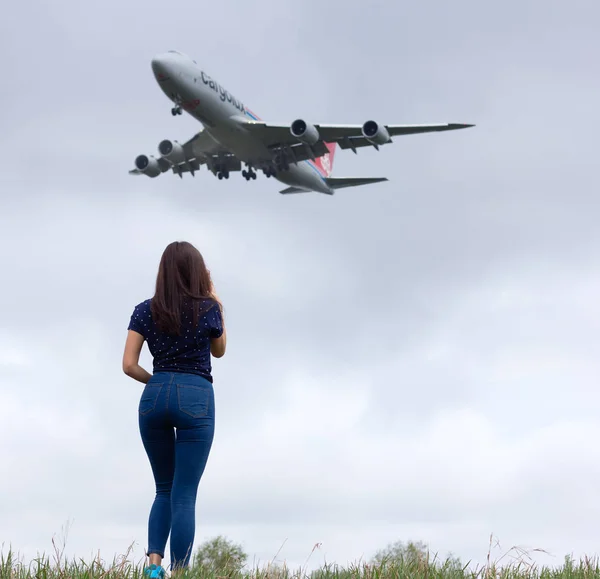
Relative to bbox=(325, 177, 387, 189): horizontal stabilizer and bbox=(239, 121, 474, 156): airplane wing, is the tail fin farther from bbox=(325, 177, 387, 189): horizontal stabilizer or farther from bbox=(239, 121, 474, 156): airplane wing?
bbox=(239, 121, 474, 156): airplane wing

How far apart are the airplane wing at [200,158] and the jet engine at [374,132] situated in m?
8.81

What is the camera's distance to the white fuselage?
105ft

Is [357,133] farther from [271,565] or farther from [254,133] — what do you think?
[271,565]

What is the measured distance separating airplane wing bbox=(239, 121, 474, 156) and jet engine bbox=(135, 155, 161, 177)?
6.62m

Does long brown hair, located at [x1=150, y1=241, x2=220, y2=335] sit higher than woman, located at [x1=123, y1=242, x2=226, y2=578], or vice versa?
long brown hair, located at [x1=150, y1=241, x2=220, y2=335]

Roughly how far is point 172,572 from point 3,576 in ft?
2.75

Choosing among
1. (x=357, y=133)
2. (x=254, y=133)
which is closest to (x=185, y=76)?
(x=254, y=133)

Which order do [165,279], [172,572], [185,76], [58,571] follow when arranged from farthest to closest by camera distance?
[185,76] < [165,279] < [172,572] < [58,571]

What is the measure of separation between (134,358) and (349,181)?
37.1 meters

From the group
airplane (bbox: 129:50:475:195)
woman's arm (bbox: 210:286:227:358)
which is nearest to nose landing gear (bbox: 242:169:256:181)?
airplane (bbox: 129:50:475:195)

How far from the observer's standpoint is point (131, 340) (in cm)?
502

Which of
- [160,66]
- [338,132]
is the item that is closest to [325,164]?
[338,132]

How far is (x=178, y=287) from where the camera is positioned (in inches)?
196

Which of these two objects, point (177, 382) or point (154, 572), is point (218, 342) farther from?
point (154, 572)
